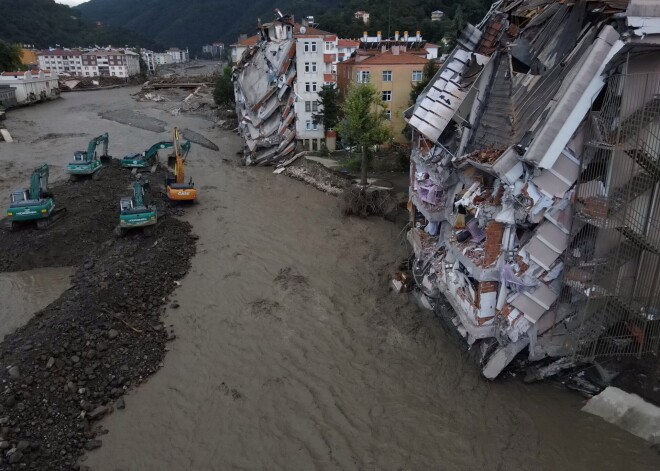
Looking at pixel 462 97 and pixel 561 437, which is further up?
pixel 462 97

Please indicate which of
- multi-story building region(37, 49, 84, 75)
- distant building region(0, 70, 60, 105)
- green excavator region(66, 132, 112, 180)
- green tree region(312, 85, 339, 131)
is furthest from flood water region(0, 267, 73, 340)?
multi-story building region(37, 49, 84, 75)

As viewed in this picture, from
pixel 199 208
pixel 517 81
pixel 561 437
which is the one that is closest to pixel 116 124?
pixel 199 208

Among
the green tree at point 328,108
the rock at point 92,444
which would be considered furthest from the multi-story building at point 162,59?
the rock at point 92,444

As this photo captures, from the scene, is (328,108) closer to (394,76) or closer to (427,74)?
(394,76)

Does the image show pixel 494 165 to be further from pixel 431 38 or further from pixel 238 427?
pixel 431 38

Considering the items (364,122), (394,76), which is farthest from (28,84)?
(364,122)

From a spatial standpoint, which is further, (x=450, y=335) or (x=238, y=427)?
(x=450, y=335)

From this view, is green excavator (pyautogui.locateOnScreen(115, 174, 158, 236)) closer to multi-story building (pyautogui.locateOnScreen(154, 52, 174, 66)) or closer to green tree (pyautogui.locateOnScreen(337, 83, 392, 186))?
green tree (pyautogui.locateOnScreen(337, 83, 392, 186))

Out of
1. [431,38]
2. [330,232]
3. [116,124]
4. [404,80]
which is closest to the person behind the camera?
[330,232]
